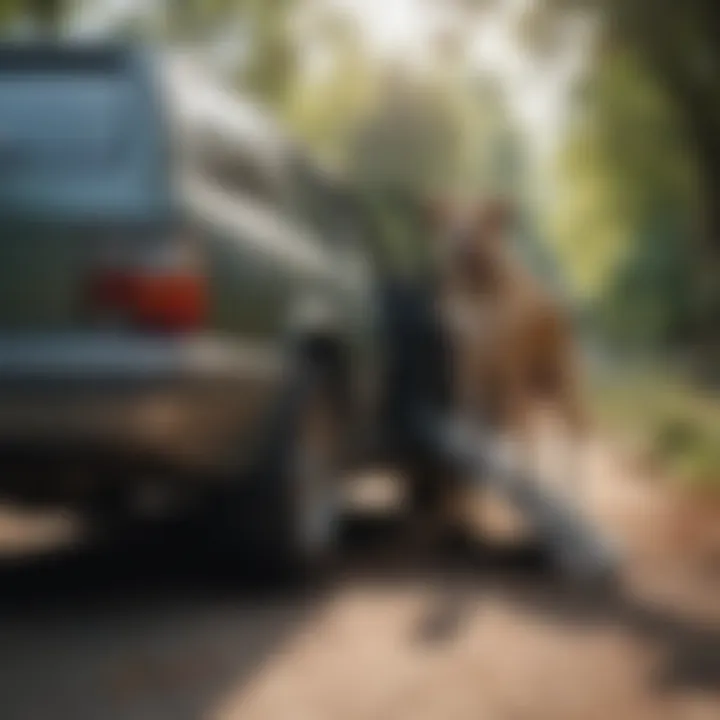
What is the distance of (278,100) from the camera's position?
1950cm

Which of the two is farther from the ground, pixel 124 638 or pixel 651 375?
pixel 124 638

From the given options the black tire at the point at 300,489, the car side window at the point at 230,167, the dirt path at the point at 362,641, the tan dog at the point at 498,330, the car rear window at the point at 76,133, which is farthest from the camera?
the tan dog at the point at 498,330

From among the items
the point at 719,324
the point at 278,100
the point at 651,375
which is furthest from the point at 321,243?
the point at 651,375

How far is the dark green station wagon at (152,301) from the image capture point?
18.7 feet

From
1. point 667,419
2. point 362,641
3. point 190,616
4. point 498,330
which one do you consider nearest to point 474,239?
point 498,330

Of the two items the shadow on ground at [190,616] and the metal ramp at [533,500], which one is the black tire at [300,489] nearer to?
the shadow on ground at [190,616]

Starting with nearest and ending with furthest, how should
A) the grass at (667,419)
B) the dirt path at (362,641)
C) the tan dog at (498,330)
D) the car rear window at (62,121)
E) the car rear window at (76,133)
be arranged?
the dirt path at (362,641), the car rear window at (76,133), the car rear window at (62,121), the tan dog at (498,330), the grass at (667,419)

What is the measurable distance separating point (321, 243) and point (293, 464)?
138 centimetres

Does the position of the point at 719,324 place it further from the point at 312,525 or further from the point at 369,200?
the point at 312,525

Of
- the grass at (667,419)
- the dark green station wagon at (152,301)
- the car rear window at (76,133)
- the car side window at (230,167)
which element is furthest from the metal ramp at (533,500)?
the grass at (667,419)

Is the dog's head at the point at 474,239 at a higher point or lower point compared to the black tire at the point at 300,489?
higher

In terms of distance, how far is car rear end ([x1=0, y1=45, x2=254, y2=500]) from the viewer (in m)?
5.68

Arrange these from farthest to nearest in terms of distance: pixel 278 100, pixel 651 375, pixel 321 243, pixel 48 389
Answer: pixel 651 375 → pixel 278 100 → pixel 321 243 → pixel 48 389

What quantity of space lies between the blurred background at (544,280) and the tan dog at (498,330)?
0.29 m
